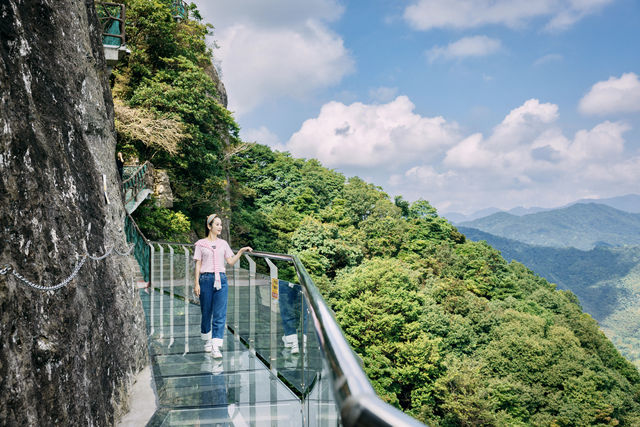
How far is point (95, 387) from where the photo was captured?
4316mm

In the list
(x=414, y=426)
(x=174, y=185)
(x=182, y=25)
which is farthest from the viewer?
(x=182, y=25)

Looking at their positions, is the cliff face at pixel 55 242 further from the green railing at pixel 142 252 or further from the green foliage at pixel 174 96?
the green foliage at pixel 174 96

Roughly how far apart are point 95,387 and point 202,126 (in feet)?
76.9

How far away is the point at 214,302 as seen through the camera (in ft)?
18.0

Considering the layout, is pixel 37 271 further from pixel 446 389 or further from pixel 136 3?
pixel 446 389

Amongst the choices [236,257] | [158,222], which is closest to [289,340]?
[236,257]

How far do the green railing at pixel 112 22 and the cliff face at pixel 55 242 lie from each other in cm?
1078

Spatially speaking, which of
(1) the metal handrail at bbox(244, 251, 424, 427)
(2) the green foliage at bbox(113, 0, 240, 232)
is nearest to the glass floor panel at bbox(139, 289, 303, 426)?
(1) the metal handrail at bbox(244, 251, 424, 427)

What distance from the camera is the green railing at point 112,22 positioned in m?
16.0

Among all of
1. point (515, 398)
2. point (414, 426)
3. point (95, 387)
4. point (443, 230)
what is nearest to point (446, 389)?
point (515, 398)

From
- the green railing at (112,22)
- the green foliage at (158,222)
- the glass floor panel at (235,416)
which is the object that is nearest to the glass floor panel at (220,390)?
the glass floor panel at (235,416)

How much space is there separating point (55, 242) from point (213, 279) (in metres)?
1.86

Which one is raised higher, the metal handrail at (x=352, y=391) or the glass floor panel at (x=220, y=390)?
the metal handrail at (x=352, y=391)

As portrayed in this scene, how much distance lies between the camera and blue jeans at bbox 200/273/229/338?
536 cm
